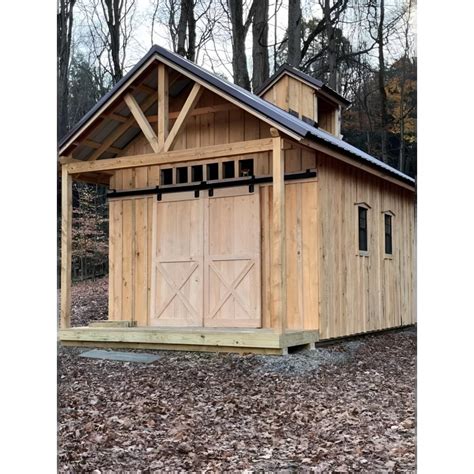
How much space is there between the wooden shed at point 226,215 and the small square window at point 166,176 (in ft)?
0.06

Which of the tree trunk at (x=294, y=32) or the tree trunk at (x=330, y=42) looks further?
the tree trunk at (x=294, y=32)

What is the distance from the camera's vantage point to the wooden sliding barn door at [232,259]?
7.48m

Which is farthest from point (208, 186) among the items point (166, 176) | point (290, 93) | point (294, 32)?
point (294, 32)

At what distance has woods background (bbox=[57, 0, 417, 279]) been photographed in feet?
13.3

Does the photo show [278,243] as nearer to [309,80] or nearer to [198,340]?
[198,340]

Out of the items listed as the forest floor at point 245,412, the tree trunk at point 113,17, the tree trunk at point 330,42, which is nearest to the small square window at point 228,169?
the forest floor at point 245,412

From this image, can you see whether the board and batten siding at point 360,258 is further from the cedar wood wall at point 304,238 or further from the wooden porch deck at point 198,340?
the wooden porch deck at point 198,340

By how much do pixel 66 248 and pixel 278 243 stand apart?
88.6 inches

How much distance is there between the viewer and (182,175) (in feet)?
26.0

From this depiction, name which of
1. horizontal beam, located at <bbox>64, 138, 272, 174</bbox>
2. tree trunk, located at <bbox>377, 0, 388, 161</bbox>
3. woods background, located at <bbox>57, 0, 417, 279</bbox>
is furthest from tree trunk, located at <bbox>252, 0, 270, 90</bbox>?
Answer: horizontal beam, located at <bbox>64, 138, 272, 174</bbox>

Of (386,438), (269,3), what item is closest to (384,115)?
(269,3)
